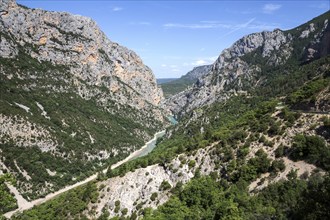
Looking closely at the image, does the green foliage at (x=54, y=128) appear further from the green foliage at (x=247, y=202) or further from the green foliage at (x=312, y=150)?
the green foliage at (x=312, y=150)

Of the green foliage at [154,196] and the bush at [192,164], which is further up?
the bush at [192,164]

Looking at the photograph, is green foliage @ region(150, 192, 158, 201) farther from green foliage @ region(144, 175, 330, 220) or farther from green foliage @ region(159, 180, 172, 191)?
green foliage @ region(144, 175, 330, 220)

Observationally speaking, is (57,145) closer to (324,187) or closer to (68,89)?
(68,89)

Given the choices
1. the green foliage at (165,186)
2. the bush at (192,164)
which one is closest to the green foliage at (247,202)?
the green foliage at (165,186)

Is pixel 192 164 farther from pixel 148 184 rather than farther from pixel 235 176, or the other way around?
pixel 235 176

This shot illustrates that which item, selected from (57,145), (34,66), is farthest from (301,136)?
(34,66)

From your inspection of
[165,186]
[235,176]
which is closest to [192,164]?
[165,186]

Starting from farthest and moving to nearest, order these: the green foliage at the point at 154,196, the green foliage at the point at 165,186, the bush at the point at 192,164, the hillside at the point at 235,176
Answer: the bush at the point at 192,164
the green foliage at the point at 165,186
the green foliage at the point at 154,196
the hillside at the point at 235,176

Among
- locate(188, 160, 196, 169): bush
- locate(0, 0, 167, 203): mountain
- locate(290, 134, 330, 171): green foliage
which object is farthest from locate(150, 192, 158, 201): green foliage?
locate(0, 0, 167, 203): mountain
